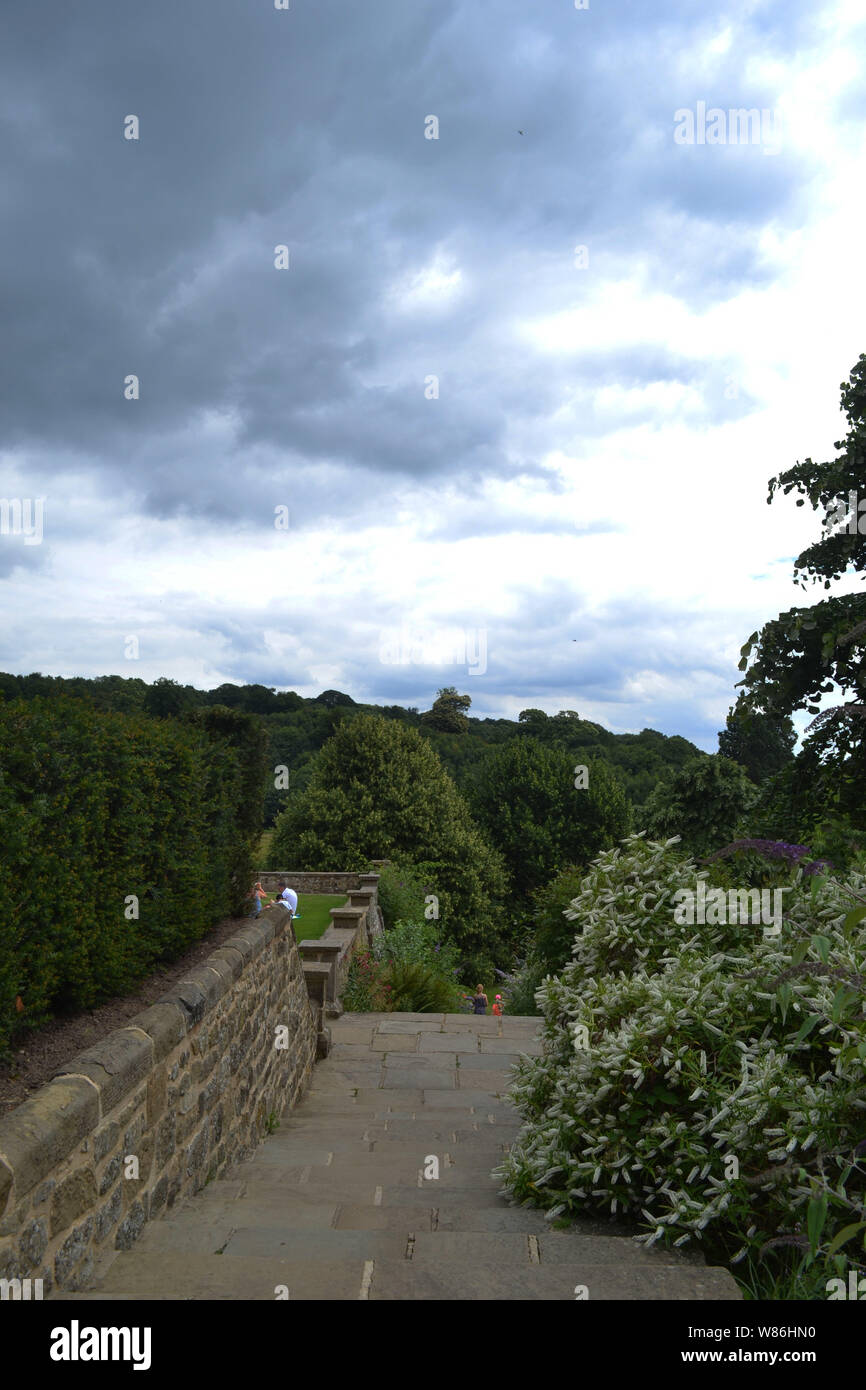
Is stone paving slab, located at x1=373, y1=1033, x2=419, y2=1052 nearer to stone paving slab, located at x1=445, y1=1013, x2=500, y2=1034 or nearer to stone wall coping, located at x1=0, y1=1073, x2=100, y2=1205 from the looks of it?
stone paving slab, located at x1=445, y1=1013, x2=500, y2=1034

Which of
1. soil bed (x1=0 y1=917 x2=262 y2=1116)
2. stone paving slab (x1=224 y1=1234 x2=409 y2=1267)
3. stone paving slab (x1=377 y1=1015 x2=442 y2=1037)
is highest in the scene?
soil bed (x1=0 y1=917 x2=262 y2=1116)

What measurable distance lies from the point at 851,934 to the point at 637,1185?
1400 millimetres

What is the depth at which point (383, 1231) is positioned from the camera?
3232mm

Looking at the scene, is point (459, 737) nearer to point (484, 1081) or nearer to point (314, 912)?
point (314, 912)

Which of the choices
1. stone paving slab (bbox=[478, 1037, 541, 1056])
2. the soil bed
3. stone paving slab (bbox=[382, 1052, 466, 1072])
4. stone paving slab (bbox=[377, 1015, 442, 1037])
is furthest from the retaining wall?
the soil bed

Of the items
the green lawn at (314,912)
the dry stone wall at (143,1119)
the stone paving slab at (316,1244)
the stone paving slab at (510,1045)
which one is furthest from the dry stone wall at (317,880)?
the stone paving slab at (316,1244)

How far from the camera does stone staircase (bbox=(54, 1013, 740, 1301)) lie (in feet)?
7.99

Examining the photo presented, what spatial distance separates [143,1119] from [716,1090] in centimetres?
221

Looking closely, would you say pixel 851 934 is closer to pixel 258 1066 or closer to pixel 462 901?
pixel 258 1066

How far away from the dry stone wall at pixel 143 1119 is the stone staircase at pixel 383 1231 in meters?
0.13

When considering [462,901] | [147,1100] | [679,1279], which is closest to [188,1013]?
[147,1100]

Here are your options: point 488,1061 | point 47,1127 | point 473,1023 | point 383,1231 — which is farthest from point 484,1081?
point 47,1127

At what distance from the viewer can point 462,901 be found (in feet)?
79.5

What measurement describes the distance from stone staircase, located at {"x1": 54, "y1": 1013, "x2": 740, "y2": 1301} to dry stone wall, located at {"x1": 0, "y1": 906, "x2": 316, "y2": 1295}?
133 millimetres
